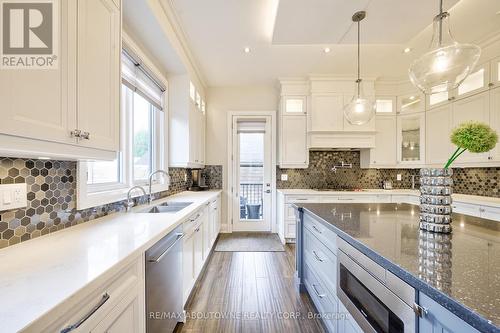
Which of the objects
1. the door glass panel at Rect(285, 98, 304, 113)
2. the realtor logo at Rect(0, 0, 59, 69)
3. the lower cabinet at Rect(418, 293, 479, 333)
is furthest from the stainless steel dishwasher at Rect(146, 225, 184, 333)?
the door glass panel at Rect(285, 98, 304, 113)

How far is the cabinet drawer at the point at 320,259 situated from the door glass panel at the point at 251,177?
7.61 feet

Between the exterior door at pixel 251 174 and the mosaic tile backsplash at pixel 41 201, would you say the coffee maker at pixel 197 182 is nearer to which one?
the exterior door at pixel 251 174

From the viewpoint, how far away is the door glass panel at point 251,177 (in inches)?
175

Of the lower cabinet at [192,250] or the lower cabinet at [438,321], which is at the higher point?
the lower cabinet at [438,321]

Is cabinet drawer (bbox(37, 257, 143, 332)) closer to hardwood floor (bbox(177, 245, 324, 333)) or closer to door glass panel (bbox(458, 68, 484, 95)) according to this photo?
hardwood floor (bbox(177, 245, 324, 333))

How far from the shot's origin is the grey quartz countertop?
1.95 ft

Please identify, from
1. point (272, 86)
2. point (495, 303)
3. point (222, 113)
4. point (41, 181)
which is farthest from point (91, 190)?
point (272, 86)

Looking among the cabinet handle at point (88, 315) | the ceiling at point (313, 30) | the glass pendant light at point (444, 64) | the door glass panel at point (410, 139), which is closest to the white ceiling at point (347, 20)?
the ceiling at point (313, 30)

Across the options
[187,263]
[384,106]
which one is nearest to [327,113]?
[384,106]

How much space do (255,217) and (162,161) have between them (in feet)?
7.24

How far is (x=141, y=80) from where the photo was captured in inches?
95.7

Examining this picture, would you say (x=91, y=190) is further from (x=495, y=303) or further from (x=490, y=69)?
(x=490, y=69)

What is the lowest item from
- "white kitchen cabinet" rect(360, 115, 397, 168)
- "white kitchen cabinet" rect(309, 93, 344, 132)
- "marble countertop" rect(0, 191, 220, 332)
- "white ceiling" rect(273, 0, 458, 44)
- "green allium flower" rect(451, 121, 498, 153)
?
"marble countertop" rect(0, 191, 220, 332)

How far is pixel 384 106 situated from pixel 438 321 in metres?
4.09
